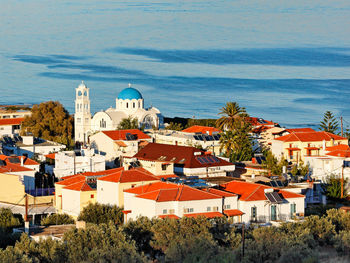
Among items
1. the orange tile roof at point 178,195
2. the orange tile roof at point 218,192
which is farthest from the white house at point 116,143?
the orange tile roof at point 178,195

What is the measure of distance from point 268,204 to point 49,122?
157 ft

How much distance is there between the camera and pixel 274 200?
43.0 m

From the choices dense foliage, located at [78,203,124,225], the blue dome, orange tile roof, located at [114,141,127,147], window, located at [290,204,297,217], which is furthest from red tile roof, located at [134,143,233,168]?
the blue dome

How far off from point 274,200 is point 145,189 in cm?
635

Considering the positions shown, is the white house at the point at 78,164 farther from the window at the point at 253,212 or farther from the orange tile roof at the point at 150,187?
the window at the point at 253,212

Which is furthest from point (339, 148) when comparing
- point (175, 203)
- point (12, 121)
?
point (12, 121)

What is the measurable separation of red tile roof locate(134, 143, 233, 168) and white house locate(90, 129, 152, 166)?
5.78 meters

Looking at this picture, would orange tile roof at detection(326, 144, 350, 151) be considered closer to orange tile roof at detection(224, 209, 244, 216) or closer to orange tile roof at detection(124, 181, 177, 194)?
orange tile roof at detection(124, 181, 177, 194)

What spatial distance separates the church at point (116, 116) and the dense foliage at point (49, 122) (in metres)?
1.68

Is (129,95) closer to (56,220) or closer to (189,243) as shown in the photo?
(56,220)

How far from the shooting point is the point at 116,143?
2746 inches

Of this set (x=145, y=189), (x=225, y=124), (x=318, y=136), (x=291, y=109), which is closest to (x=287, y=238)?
(x=145, y=189)

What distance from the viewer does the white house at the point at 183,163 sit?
5412 centimetres

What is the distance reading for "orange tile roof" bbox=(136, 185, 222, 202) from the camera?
4166 cm
